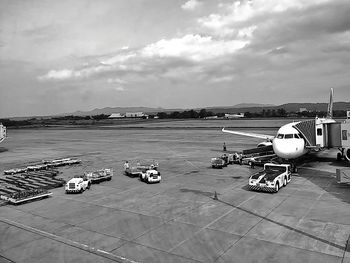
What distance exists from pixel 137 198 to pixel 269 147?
2720 cm

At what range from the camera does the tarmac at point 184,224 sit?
52.4ft

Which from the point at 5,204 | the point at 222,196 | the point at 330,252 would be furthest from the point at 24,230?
the point at 330,252

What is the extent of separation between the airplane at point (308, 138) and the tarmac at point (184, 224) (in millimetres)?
3257

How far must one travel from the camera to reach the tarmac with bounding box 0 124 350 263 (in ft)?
52.4

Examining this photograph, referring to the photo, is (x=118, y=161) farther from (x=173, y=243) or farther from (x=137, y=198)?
(x=173, y=243)

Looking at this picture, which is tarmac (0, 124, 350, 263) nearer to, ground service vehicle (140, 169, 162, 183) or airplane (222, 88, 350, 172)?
ground service vehicle (140, 169, 162, 183)

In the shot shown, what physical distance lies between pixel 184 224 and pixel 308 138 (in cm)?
2268

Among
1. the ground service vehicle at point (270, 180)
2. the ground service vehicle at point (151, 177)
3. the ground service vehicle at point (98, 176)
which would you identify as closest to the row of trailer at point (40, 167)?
the ground service vehicle at point (98, 176)

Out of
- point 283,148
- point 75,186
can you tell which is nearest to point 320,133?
point 283,148

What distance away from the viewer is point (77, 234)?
62.3 feet

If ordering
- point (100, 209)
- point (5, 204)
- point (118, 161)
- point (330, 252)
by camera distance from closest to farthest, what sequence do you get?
point (330, 252)
point (100, 209)
point (5, 204)
point (118, 161)

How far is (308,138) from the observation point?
120ft

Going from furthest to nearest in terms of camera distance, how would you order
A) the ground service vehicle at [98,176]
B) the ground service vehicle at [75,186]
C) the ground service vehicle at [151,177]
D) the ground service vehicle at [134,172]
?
1. the ground service vehicle at [134,172]
2. the ground service vehicle at [98,176]
3. the ground service vehicle at [151,177]
4. the ground service vehicle at [75,186]

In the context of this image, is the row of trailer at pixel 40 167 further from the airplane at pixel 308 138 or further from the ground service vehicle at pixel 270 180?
the airplane at pixel 308 138
